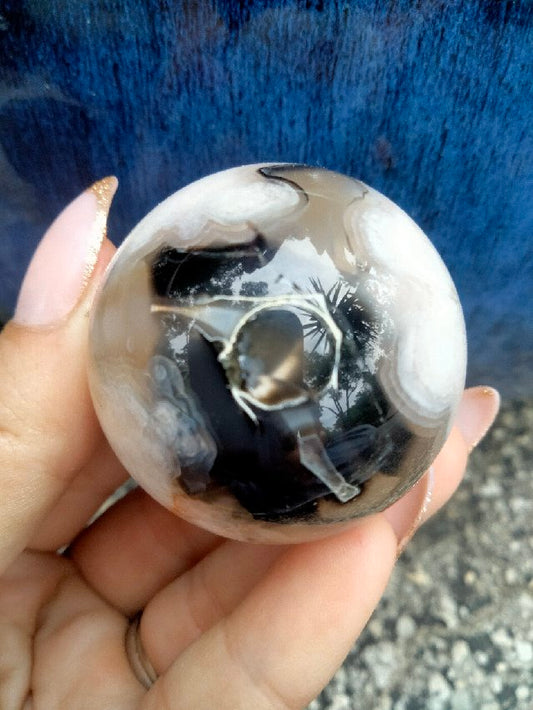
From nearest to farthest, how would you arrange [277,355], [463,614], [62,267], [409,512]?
[277,355], [62,267], [409,512], [463,614]

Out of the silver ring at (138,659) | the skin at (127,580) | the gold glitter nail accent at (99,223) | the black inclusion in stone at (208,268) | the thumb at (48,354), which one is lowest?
the silver ring at (138,659)

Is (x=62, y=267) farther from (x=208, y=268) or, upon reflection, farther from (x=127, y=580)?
(x=127, y=580)

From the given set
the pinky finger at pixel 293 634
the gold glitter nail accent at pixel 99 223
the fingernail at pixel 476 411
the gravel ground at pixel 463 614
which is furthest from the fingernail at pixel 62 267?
the gravel ground at pixel 463 614

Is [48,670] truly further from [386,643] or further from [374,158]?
[374,158]

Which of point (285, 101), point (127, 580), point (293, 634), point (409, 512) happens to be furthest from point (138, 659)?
point (285, 101)

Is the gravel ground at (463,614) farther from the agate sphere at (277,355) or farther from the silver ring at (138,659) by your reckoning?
the agate sphere at (277,355)

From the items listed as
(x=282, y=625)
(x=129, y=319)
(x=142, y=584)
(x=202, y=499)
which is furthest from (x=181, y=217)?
(x=142, y=584)
